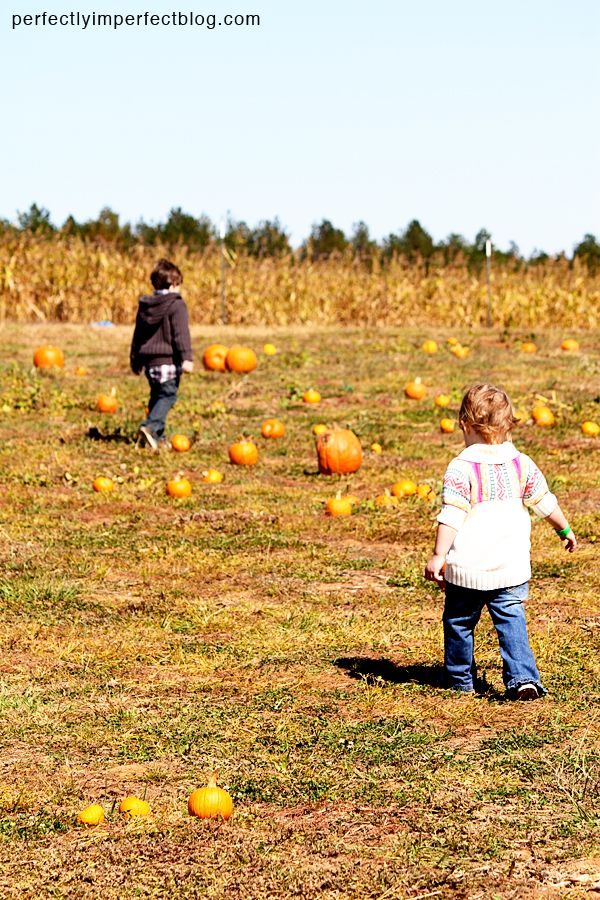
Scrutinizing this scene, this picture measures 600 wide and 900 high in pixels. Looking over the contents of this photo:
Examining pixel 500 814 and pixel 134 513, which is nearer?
pixel 500 814

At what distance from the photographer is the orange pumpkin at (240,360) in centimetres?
1725

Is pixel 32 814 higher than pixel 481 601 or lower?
lower

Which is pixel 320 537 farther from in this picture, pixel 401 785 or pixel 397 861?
pixel 397 861

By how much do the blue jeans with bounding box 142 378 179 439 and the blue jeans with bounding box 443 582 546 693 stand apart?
7.00 meters

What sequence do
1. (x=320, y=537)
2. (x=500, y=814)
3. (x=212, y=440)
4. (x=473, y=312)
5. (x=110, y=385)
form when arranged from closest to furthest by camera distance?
1. (x=500, y=814)
2. (x=320, y=537)
3. (x=212, y=440)
4. (x=110, y=385)
5. (x=473, y=312)

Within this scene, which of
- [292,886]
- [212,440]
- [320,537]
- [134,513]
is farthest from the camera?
[212,440]

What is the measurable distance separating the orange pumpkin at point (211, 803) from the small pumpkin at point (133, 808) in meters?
0.17

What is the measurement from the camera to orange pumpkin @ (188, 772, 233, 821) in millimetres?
4188

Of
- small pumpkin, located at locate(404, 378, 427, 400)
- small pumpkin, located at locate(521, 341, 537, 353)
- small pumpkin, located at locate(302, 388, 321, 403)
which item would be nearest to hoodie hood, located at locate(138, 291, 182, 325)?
small pumpkin, located at locate(302, 388, 321, 403)

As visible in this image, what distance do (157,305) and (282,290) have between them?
45.6ft

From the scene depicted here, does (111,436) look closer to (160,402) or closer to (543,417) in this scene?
(160,402)

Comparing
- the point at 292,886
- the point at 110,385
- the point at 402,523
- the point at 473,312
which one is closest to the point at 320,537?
the point at 402,523

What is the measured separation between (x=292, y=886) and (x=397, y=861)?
361 mm

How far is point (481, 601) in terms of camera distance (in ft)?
18.0
